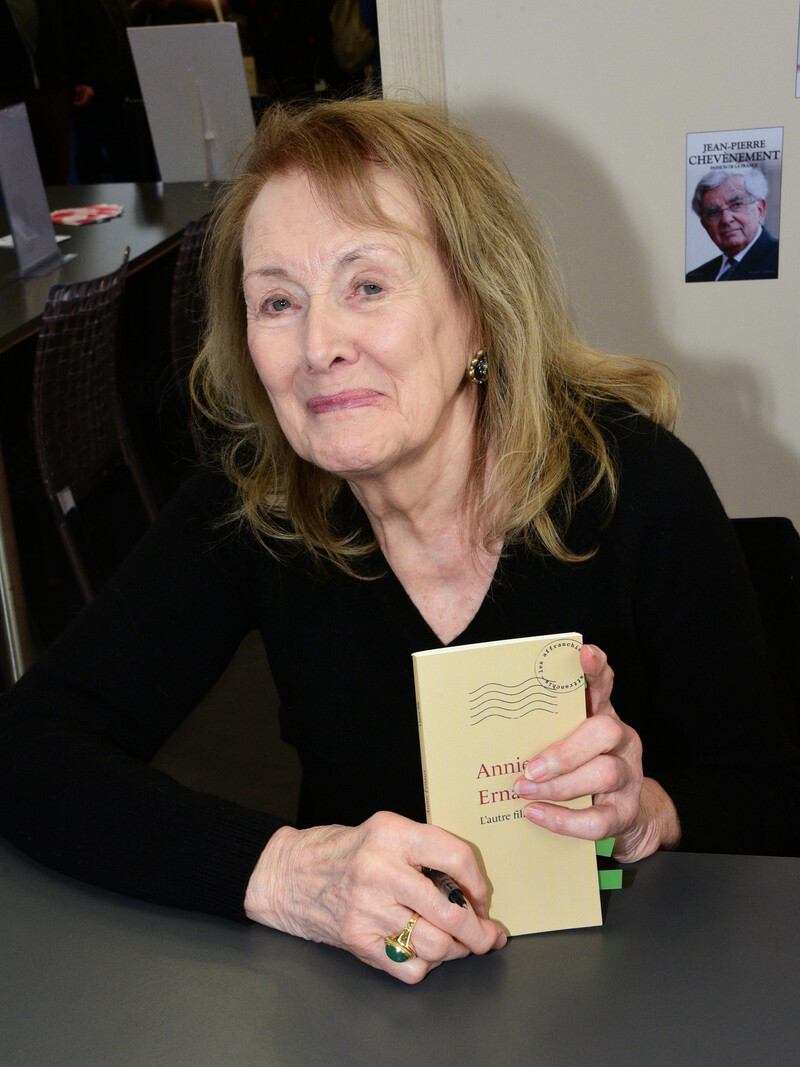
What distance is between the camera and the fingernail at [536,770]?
0.88 m

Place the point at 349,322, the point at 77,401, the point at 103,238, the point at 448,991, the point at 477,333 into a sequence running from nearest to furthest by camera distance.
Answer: the point at 448,991, the point at 349,322, the point at 477,333, the point at 77,401, the point at 103,238

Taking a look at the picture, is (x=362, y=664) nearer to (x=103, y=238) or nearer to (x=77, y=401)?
(x=77, y=401)

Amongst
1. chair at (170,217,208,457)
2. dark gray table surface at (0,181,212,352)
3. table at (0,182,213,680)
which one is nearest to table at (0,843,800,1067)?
table at (0,182,213,680)

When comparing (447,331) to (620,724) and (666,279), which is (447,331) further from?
(666,279)

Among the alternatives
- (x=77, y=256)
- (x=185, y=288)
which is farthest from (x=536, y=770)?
(x=77, y=256)

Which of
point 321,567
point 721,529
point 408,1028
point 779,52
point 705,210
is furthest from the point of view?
point 705,210

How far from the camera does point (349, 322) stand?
1244mm

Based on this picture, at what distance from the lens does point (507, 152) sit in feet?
7.20

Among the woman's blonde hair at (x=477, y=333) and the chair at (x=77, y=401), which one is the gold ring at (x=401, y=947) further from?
the chair at (x=77, y=401)

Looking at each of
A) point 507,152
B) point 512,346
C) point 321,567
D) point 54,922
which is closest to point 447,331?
point 512,346

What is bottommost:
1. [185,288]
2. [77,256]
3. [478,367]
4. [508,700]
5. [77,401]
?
[77,401]

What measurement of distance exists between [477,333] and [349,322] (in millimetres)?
194

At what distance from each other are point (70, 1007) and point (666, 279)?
5.90 feet

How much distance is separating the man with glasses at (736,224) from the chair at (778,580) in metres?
0.85
